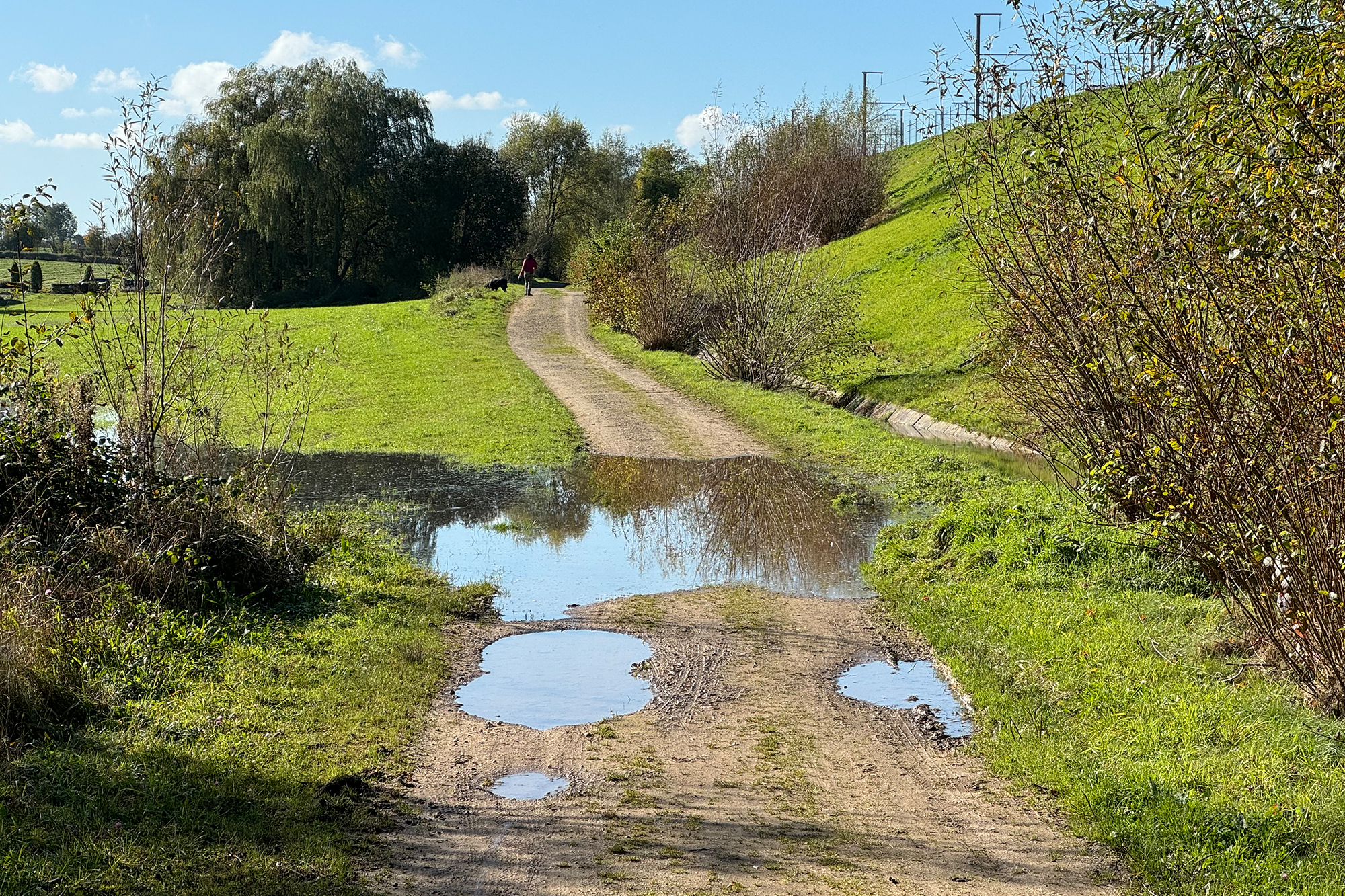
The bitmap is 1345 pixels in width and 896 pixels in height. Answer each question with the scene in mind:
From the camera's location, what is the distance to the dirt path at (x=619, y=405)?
59.2 feet

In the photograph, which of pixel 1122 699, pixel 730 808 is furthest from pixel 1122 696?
pixel 730 808

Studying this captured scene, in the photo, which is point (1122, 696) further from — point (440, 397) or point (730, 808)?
point (440, 397)

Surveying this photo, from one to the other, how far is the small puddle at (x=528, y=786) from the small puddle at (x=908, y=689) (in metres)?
2.50

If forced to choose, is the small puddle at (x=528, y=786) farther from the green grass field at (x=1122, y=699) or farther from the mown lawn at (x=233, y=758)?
the green grass field at (x=1122, y=699)

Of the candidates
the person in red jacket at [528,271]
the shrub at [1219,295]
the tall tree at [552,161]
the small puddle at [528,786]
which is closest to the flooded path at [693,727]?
the small puddle at [528,786]

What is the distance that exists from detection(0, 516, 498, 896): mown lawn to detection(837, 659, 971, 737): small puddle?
9.98ft

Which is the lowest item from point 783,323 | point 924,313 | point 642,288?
point 783,323

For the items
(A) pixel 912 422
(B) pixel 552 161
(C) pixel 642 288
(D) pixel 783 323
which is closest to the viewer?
(A) pixel 912 422

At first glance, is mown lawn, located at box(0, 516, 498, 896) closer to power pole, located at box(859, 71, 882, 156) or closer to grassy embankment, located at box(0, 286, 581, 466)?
grassy embankment, located at box(0, 286, 581, 466)

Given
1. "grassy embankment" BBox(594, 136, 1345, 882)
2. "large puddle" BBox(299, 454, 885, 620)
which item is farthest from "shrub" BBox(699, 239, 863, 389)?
"grassy embankment" BBox(594, 136, 1345, 882)

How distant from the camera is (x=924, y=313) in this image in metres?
28.2

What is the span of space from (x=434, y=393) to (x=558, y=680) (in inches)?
646

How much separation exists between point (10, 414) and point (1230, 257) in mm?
8618

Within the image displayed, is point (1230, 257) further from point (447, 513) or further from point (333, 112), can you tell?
point (333, 112)
